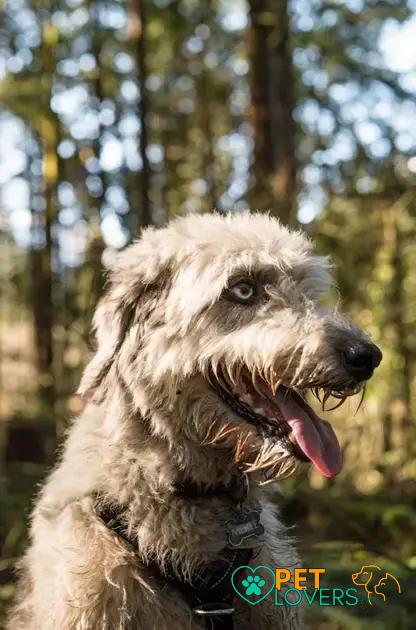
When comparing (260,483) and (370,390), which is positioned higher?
(260,483)

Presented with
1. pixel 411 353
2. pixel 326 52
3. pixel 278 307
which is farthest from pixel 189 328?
pixel 326 52

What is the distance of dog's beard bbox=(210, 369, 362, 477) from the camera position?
9.48 feet

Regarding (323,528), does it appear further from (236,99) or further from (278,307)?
(236,99)

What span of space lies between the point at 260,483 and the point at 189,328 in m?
0.70

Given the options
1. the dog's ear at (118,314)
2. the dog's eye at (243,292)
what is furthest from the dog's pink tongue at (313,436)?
the dog's ear at (118,314)

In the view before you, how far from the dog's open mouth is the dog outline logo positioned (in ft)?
6.48

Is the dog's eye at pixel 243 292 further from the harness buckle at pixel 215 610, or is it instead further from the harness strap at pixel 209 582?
the harness buckle at pixel 215 610

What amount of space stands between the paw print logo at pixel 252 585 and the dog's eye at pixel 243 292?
1123mm

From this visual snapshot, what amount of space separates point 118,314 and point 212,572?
3.71 feet

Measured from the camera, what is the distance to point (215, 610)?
9.46 feet

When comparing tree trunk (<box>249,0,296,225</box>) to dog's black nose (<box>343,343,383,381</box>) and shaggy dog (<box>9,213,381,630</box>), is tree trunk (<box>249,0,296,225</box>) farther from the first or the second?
dog's black nose (<box>343,343,383,381</box>)

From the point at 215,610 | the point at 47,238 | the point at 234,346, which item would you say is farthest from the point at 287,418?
the point at 47,238

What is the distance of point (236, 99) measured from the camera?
1742 centimetres

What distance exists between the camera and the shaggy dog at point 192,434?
2881 millimetres
